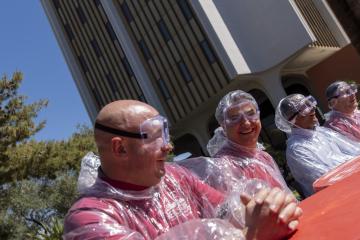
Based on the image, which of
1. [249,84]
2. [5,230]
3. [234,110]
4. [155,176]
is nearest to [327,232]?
[155,176]

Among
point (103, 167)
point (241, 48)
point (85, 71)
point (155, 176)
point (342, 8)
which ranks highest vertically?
point (85, 71)

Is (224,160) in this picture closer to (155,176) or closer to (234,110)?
(234,110)

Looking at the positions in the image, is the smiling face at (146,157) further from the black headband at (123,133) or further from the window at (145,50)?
the window at (145,50)

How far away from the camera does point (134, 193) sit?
5.77 feet

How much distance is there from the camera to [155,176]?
177cm

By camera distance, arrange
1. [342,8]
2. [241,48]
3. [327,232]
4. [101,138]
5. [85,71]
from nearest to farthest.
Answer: [327,232] → [101,138] → [342,8] → [241,48] → [85,71]

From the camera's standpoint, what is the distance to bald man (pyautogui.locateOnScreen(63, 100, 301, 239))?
1425mm

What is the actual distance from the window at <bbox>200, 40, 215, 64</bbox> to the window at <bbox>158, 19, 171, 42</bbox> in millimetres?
2488

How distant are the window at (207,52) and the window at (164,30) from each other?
249 cm

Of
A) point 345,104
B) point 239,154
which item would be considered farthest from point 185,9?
point 239,154

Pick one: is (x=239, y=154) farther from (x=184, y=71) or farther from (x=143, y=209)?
(x=184, y=71)

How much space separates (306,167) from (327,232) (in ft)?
9.26

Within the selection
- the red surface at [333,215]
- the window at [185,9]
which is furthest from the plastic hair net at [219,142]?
the window at [185,9]

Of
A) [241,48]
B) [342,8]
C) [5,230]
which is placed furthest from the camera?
[241,48]
